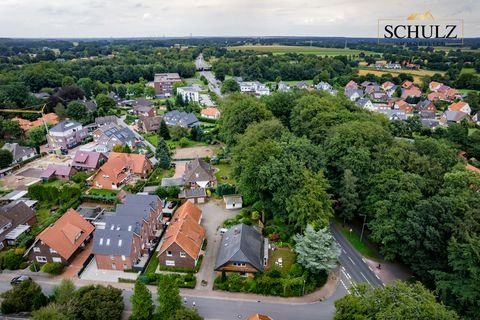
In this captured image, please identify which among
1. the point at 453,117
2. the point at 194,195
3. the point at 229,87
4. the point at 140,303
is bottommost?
the point at 140,303

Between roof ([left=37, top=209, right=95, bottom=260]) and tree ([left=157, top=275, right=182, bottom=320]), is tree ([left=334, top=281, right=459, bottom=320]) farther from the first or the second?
roof ([left=37, top=209, right=95, bottom=260])

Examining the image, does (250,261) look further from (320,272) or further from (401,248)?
(401,248)

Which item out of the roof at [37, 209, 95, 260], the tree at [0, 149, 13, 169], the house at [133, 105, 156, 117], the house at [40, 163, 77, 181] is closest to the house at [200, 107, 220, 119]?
the house at [133, 105, 156, 117]

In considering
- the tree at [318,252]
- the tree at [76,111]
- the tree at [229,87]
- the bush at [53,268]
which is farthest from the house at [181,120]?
the tree at [318,252]

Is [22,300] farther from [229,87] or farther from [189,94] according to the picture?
[229,87]

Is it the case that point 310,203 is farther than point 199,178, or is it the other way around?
point 199,178

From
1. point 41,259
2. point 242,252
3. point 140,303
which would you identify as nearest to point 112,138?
point 41,259

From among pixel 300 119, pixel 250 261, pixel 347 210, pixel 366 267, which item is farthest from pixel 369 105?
pixel 250 261
